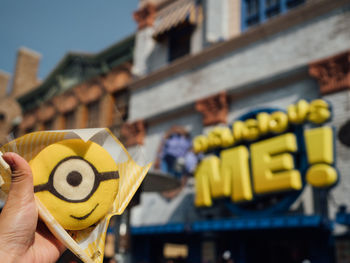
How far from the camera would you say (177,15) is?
559 inches

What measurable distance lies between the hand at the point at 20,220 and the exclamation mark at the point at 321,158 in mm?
7384

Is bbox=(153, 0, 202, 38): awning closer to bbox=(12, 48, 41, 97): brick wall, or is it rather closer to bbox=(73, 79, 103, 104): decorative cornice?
bbox=(73, 79, 103, 104): decorative cornice

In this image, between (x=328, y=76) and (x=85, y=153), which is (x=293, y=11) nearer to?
(x=328, y=76)

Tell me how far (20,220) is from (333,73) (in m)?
9.00

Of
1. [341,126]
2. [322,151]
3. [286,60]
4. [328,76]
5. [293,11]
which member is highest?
[293,11]

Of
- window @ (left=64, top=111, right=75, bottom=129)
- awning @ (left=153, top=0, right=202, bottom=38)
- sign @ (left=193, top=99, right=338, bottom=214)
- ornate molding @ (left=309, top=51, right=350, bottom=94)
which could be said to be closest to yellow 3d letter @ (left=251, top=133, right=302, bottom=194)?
sign @ (left=193, top=99, right=338, bottom=214)

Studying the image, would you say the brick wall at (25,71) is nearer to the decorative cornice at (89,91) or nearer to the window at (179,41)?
the decorative cornice at (89,91)

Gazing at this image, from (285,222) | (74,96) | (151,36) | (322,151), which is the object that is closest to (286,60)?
(322,151)

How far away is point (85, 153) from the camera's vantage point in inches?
84.7

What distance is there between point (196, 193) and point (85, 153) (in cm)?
906

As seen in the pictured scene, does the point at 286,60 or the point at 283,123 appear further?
the point at 286,60

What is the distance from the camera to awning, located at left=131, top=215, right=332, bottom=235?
7840 mm

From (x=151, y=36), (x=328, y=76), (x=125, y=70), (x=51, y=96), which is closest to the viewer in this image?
(x=328, y=76)

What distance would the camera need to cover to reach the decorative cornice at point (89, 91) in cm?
1803
